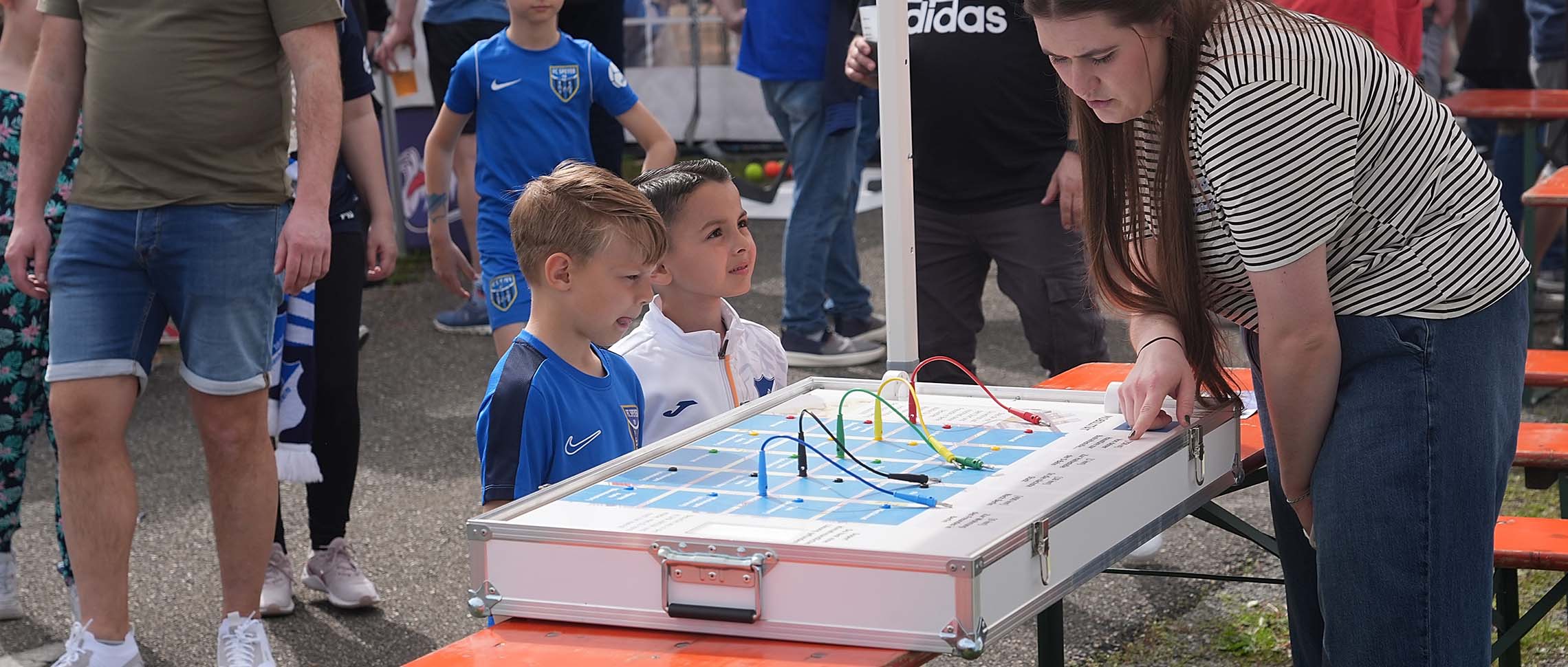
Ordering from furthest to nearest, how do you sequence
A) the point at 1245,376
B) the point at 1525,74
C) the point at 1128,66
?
the point at 1525,74
the point at 1245,376
the point at 1128,66

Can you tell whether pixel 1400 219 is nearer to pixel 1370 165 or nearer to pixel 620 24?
pixel 1370 165

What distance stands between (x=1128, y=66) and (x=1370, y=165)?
29cm

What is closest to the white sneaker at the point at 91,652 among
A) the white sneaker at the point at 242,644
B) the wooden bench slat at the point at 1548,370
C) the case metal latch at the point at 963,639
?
the white sneaker at the point at 242,644

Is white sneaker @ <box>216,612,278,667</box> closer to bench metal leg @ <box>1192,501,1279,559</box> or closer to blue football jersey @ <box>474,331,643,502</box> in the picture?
blue football jersey @ <box>474,331,643,502</box>

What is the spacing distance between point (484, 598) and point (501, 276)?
2.60m

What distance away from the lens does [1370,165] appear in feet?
6.06

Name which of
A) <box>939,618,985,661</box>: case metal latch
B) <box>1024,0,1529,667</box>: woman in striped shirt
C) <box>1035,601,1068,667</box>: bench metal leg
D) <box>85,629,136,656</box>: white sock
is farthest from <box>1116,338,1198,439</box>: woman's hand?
<box>85,629,136,656</box>: white sock

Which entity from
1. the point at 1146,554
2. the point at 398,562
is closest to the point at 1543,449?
the point at 1146,554

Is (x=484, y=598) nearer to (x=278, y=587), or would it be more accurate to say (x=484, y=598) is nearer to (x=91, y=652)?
(x=91, y=652)

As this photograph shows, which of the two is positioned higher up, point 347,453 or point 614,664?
point 614,664

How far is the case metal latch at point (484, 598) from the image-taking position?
177 centimetres

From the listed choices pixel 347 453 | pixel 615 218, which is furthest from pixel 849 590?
pixel 347 453

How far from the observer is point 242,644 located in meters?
3.23

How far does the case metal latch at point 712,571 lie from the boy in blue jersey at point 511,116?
2.71 m
